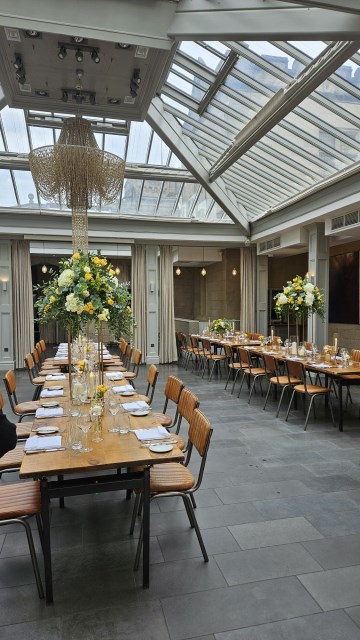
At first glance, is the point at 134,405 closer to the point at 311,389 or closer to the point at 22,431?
the point at 22,431

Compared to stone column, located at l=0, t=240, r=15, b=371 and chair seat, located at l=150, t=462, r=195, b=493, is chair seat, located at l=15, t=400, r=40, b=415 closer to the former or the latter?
chair seat, located at l=150, t=462, r=195, b=493

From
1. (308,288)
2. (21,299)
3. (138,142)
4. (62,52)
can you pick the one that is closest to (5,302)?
(21,299)

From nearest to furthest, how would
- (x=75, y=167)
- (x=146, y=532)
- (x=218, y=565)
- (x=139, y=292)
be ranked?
(x=146, y=532) → (x=218, y=565) → (x=75, y=167) → (x=139, y=292)

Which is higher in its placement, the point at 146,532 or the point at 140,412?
the point at 140,412

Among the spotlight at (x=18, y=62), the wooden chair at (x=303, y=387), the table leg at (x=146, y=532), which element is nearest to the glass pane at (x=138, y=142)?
the spotlight at (x=18, y=62)

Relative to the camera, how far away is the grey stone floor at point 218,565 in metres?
2.23

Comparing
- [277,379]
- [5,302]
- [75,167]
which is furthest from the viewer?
[5,302]

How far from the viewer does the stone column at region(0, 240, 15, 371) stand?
36.6 ft

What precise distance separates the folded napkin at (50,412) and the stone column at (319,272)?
691cm

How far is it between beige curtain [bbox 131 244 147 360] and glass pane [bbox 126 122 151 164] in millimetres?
2744

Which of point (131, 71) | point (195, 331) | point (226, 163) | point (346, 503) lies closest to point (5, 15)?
point (131, 71)

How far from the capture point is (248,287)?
1291 cm

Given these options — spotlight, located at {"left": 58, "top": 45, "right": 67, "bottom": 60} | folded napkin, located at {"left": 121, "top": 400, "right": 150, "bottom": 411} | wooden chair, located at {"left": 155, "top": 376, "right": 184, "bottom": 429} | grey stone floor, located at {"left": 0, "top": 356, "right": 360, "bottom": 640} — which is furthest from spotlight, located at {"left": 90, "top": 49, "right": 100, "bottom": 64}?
grey stone floor, located at {"left": 0, "top": 356, "right": 360, "bottom": 640}

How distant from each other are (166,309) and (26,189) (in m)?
4.88
